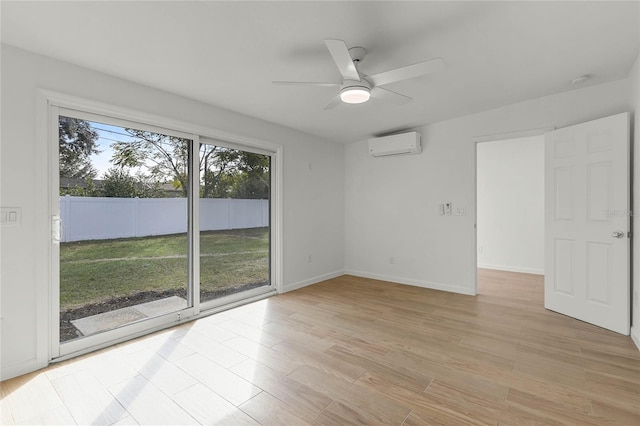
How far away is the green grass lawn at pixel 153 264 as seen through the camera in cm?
258

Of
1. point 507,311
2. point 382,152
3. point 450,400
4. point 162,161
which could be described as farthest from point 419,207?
point 162,161

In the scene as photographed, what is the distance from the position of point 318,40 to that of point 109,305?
296 cm

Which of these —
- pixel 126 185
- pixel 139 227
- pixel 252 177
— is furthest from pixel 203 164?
pixel 139 227

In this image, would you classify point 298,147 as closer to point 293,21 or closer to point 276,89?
point 276,89

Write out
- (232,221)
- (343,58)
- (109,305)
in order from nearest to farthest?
(343,58) → (109,305) → (232,221)

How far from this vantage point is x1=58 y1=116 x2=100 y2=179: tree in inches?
98.7

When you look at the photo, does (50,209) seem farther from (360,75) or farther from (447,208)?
(447,208)

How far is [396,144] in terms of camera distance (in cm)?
456

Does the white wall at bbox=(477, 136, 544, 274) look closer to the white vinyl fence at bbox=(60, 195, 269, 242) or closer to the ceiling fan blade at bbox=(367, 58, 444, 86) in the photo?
the ceiling fan blade at bbox=(367, 58, 444, 86)

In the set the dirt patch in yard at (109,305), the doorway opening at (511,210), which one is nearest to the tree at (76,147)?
the dirt patch in yard at (109,305)

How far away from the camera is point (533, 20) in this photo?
6.51ft

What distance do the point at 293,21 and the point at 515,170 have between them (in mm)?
5213

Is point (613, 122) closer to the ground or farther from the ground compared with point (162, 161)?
farther from the ground

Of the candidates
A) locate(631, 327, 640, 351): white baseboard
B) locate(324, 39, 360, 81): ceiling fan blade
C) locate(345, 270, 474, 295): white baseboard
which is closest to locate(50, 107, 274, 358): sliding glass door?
locate(324, 39, 360, 81): ceiling fan blade
